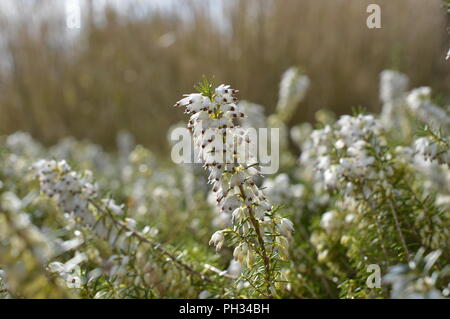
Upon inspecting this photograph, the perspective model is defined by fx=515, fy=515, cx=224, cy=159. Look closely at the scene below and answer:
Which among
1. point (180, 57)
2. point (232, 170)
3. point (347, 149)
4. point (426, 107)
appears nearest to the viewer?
point (232, 170)

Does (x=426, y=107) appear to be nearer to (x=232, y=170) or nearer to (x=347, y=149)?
(x=347, y=149)

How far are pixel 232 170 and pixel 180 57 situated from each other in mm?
6305

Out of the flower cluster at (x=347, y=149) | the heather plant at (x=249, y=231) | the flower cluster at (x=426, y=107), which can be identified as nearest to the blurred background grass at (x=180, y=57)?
the flower cluster at (x=426, y=107)

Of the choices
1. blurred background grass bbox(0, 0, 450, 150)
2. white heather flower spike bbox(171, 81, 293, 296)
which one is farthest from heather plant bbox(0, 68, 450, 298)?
blurred background grass bbox(0, 0, 450, 150)

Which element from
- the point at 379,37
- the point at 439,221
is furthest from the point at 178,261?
the point at 379,37

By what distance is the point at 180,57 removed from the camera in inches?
295

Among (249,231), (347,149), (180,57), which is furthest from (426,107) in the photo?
(180,57)

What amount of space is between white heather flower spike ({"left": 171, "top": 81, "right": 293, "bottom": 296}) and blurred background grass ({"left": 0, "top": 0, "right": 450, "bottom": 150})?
16.7 ft

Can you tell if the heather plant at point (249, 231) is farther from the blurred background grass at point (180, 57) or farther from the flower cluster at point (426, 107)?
the blurred background grass at point (180, 57)

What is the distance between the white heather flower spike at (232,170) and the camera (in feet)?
4.58

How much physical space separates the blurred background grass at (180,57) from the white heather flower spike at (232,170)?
5.09m

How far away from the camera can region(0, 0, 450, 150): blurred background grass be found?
683cm
